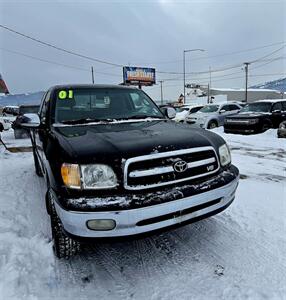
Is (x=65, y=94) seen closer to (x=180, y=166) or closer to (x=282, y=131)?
(x=180, y=166)

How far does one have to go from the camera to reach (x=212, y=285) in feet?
7.63

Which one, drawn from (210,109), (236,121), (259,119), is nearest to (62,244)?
(259,119)

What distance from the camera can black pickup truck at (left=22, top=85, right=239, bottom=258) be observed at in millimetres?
2193

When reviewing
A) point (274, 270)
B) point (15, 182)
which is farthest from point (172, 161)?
point (15, 182)

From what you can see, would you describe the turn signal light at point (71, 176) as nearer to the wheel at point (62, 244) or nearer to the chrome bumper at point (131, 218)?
the chrome bumper at point (131, 218)

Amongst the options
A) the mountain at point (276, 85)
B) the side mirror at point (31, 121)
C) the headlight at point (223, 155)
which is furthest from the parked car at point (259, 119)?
the mountain at point (276, 85)

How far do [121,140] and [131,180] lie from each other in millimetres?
420

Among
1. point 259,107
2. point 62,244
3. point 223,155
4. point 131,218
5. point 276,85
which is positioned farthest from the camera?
point 276,85

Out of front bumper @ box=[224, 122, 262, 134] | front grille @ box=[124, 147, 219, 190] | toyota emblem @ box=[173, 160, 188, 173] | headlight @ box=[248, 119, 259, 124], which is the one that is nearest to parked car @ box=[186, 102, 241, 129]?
front bumper @ box=[224, 122, 262, 134]

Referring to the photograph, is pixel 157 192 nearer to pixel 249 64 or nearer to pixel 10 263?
pixel 10 263

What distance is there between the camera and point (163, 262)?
269 centimetres

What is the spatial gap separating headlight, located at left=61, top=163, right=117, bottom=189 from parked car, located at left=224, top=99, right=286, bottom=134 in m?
11.5

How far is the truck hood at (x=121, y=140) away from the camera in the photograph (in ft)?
7.48

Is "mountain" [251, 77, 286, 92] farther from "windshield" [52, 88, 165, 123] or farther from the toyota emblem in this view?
the toyota emblem
